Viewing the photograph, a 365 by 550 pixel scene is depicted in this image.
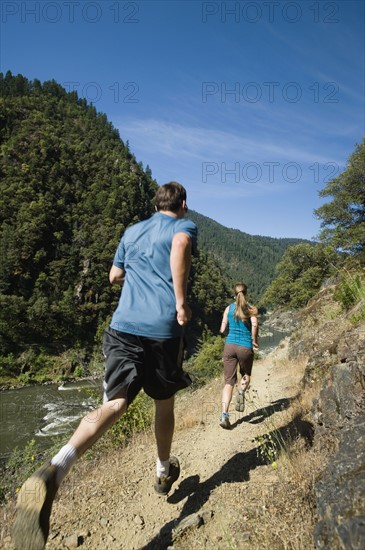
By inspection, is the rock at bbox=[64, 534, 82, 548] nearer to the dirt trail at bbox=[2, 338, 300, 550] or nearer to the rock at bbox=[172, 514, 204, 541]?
the dirt trail at bbox=[2, 338, 300, 550]

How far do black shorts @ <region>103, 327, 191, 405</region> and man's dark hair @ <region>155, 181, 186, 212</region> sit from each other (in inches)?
37.2

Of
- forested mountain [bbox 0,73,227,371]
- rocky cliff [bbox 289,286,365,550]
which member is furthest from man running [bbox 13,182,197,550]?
forested mountain [bbox 0,73,227,371]

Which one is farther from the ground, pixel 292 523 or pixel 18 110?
pixel 18 110

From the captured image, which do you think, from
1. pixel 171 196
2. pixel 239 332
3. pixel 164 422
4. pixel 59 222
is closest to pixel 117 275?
pixel 171 196

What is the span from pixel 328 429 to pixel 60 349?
186 ft

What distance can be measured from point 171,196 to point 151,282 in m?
0.66

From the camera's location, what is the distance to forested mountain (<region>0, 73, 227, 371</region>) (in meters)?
58.1

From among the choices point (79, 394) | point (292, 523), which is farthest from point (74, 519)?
point (79, 394)

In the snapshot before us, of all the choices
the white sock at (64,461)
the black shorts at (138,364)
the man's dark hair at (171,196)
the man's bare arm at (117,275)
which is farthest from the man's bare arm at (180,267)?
the white sock at (64,461)

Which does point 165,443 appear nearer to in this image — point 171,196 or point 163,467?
point 163,467

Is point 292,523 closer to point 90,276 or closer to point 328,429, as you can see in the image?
point 328,429

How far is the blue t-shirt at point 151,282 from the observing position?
2.16 m

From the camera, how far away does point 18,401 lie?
96.3ft

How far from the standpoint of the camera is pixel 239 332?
4.83 m
